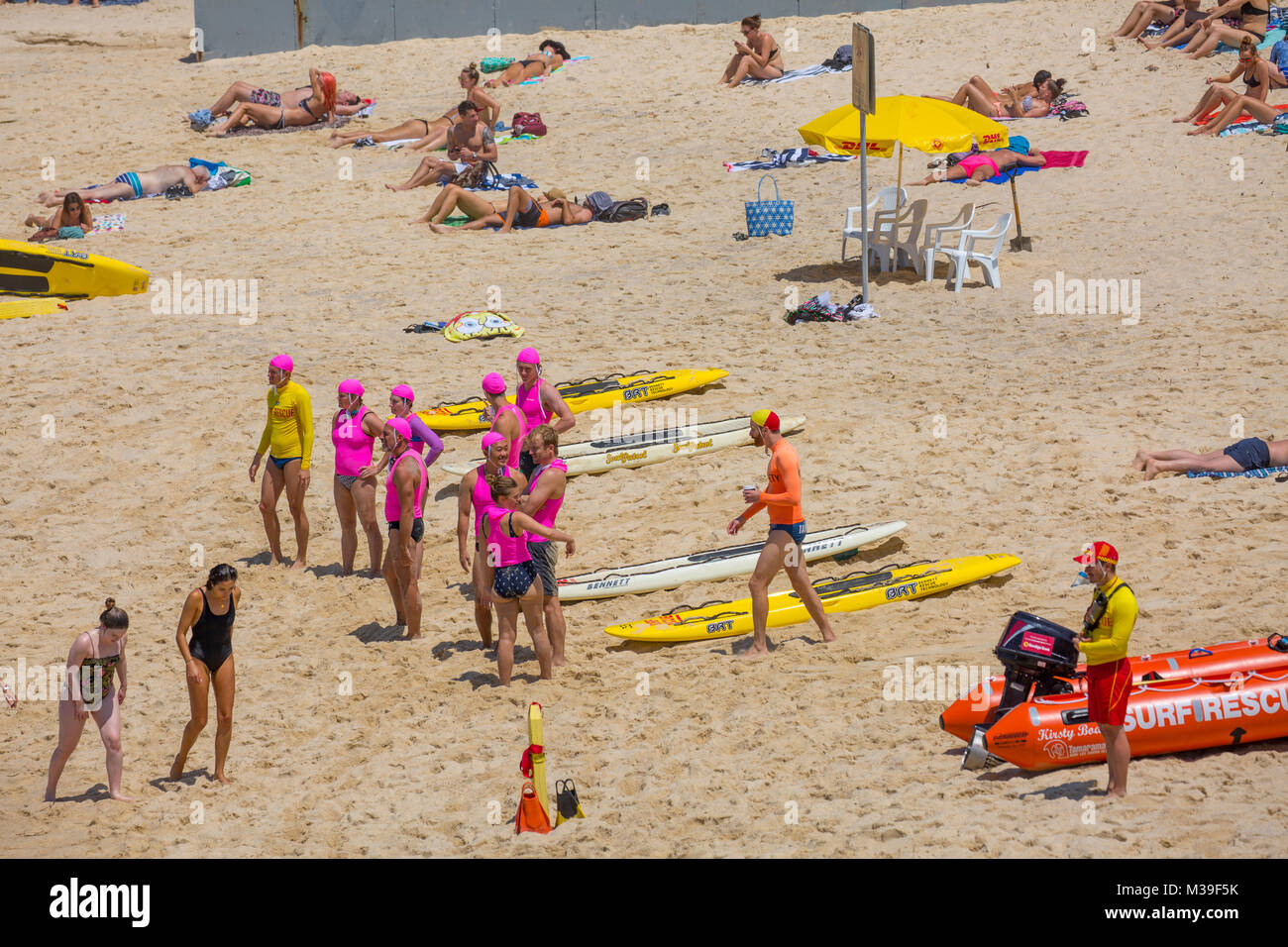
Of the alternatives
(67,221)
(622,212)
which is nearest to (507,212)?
(622,212)

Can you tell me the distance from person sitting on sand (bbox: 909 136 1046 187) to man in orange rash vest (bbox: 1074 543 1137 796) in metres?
10.4

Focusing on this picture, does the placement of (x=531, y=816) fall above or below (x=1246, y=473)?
below

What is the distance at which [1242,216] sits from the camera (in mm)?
13883

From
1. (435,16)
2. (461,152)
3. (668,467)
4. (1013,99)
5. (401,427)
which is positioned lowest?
(668,467)

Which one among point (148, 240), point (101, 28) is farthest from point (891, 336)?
point (101, 28)

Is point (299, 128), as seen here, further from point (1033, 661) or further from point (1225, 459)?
point (1033, 661)

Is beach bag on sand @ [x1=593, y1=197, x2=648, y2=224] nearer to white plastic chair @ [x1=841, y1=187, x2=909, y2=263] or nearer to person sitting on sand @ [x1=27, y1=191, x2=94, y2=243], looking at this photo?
white plastic chair @ [x1=841, y1=187, x2=909, y2=263]

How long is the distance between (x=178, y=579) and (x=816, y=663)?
15.5ft

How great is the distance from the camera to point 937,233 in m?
13.7

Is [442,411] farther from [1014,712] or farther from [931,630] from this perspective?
[1014,712]

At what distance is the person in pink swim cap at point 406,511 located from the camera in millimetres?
8133

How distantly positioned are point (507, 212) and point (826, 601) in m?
8.76

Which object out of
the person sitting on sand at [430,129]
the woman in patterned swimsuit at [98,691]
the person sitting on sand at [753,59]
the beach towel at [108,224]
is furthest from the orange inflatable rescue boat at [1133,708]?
the person sitting on sand at [753,59]

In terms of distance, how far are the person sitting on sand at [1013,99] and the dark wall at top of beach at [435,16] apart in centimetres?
489
